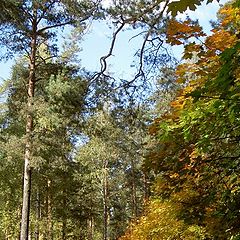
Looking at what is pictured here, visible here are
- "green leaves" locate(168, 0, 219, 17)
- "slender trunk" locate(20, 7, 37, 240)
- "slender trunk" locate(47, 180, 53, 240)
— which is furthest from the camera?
"slender trunk" locate(47, 180, 53, 240)

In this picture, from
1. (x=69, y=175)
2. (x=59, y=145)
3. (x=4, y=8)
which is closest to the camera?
(x=4, y=8)

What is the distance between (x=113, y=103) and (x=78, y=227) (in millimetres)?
16781

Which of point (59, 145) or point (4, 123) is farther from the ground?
point (4, 123)

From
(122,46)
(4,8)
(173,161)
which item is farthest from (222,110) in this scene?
(4,8)

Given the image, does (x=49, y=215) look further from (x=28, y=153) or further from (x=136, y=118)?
(x=136, y=118)

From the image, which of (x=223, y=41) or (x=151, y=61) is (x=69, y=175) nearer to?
(x=151, y=61)

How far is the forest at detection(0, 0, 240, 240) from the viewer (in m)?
2.78

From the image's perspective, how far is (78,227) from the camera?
2245 centimetres

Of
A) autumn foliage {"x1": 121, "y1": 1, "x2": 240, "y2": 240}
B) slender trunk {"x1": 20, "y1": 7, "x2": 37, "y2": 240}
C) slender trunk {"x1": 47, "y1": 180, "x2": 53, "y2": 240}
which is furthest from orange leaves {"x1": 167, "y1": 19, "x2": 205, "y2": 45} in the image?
slender trunk {"x1": 47, "y1": 180, "x2": 53, "y2": 240}

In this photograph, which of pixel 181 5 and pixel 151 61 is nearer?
pixel 181 5

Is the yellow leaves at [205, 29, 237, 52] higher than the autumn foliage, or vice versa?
the yellow leaves at [205, 29, 237, 52]

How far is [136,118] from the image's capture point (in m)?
7.66

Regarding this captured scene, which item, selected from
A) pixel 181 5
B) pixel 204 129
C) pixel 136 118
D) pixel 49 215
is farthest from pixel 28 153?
pixel 181 5

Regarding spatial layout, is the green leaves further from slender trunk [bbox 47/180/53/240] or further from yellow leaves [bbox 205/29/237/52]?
slender trunk [bbox 47/180/53/240]
